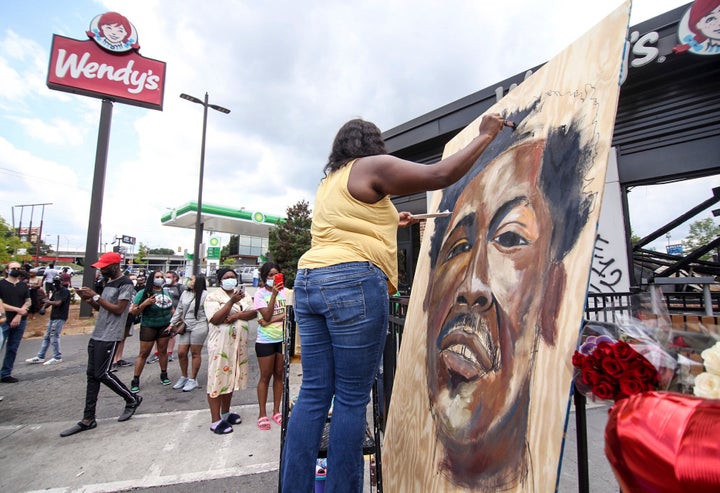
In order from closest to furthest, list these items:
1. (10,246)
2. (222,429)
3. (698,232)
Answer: (222,429) → (698,232) → (10,246)

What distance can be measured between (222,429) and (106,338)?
1.70 meters

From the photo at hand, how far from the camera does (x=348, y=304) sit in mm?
1351

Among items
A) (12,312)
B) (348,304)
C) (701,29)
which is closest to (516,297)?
(348,304)

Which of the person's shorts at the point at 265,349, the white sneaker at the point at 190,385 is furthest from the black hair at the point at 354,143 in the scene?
the white sneaker at the point at 190,385

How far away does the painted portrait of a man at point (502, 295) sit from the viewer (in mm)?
1107

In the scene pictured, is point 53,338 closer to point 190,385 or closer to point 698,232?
point 190,385

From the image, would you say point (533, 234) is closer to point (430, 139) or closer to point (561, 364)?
point (561, 364)

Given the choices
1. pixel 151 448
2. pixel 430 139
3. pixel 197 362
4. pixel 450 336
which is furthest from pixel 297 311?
pixel 430 139

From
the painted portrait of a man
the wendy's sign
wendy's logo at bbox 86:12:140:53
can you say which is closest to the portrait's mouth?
the painted portrait of a man

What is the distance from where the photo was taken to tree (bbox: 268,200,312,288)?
21250mm

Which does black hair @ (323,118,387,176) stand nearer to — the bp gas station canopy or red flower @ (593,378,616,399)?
red flower @ (593,378,616,399)

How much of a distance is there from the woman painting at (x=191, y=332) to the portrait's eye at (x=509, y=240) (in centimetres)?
467

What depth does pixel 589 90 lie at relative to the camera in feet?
3.96

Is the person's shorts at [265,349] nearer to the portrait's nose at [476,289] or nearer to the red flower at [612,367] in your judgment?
the portrait's nose at [476,289]
